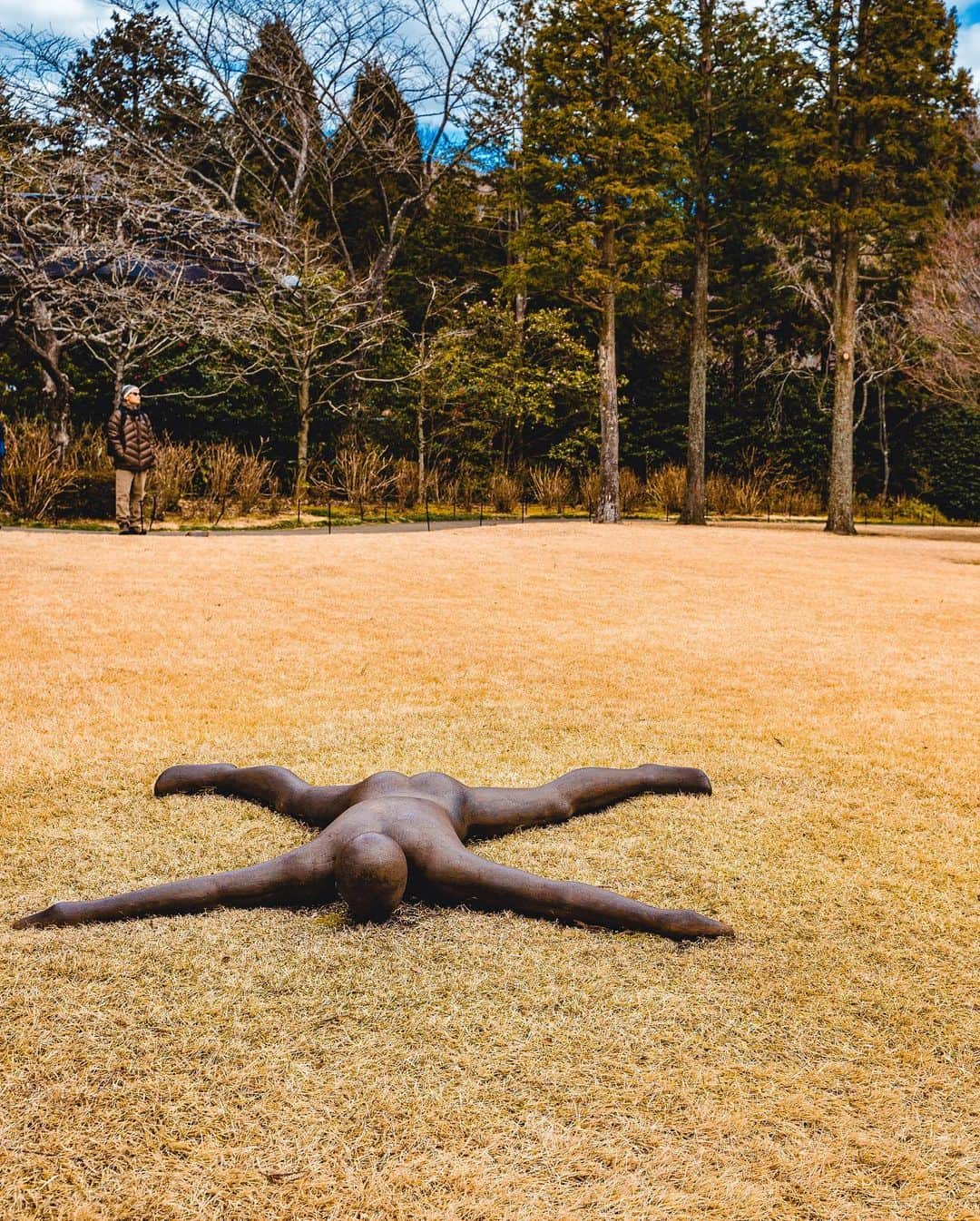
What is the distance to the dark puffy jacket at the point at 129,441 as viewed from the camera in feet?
37.9

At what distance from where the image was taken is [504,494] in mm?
18641

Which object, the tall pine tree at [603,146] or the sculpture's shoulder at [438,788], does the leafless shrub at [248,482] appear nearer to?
the tall pine tree at [603,146]

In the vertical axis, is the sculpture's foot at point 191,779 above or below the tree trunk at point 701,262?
below

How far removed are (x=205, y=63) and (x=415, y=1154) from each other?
23.3m

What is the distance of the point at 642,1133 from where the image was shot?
1.47 metres

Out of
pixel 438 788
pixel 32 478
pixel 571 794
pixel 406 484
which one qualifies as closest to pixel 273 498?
pixel 406 484

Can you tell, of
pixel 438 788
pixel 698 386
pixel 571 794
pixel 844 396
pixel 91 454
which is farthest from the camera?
pixel 698 386

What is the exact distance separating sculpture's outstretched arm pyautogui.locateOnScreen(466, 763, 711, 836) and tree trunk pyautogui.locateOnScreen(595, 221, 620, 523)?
571 inches

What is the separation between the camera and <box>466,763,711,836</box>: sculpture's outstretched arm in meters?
2.64

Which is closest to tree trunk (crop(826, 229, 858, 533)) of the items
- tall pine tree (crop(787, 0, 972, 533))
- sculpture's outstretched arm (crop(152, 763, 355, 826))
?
tall pine tree (crop(787, 0, 972, 533))

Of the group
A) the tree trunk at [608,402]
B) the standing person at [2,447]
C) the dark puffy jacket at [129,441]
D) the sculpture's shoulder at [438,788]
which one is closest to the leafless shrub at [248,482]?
the dark puffy jacket at [129,441]

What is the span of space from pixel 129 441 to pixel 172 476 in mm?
2634

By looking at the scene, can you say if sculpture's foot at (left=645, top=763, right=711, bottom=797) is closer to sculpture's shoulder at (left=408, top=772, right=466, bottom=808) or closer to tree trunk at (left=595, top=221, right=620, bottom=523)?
sculpture's shoulder at (left=408, top=772, right=466, bottom=808)

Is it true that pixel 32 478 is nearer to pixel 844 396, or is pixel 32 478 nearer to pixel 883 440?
pixel 844 396
